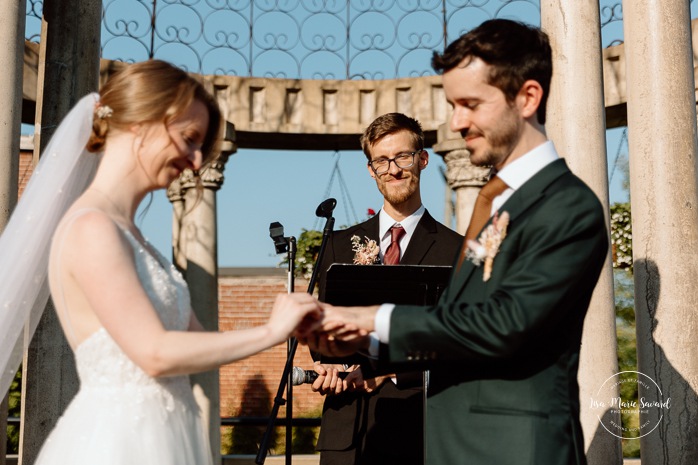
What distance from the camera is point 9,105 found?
6.91m

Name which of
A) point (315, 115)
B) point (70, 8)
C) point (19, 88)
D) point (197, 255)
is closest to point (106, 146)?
point (19, 88)

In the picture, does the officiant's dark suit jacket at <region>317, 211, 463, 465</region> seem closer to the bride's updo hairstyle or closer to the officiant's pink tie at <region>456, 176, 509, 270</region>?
the officiant's pink tie at <region>456, 176, 509, 270</region>

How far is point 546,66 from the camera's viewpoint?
3258mm

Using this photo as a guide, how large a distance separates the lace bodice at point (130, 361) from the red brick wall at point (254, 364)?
30.9 feet

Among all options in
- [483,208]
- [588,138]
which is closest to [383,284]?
[483,208]

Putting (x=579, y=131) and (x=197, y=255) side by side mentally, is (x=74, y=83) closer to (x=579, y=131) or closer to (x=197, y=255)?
→ (x=197, y=255)

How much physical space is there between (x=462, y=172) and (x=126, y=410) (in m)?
8.40

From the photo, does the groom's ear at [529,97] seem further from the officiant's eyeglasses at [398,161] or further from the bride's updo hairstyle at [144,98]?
the officiant's eyeglasses at [398,161]

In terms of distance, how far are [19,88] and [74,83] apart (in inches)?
33.7

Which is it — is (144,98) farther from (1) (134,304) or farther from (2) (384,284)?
(2) (384,284)

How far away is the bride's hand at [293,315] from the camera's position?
10.5ft

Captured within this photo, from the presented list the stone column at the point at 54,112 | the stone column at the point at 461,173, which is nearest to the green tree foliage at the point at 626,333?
the stone column at the point at 461,173

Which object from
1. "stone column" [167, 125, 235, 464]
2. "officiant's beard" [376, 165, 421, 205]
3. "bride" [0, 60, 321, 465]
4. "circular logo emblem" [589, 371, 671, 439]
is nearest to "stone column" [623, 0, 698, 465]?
"circular logo emblem" [589, 371, 671, 439]

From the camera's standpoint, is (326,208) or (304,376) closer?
(304,376)
